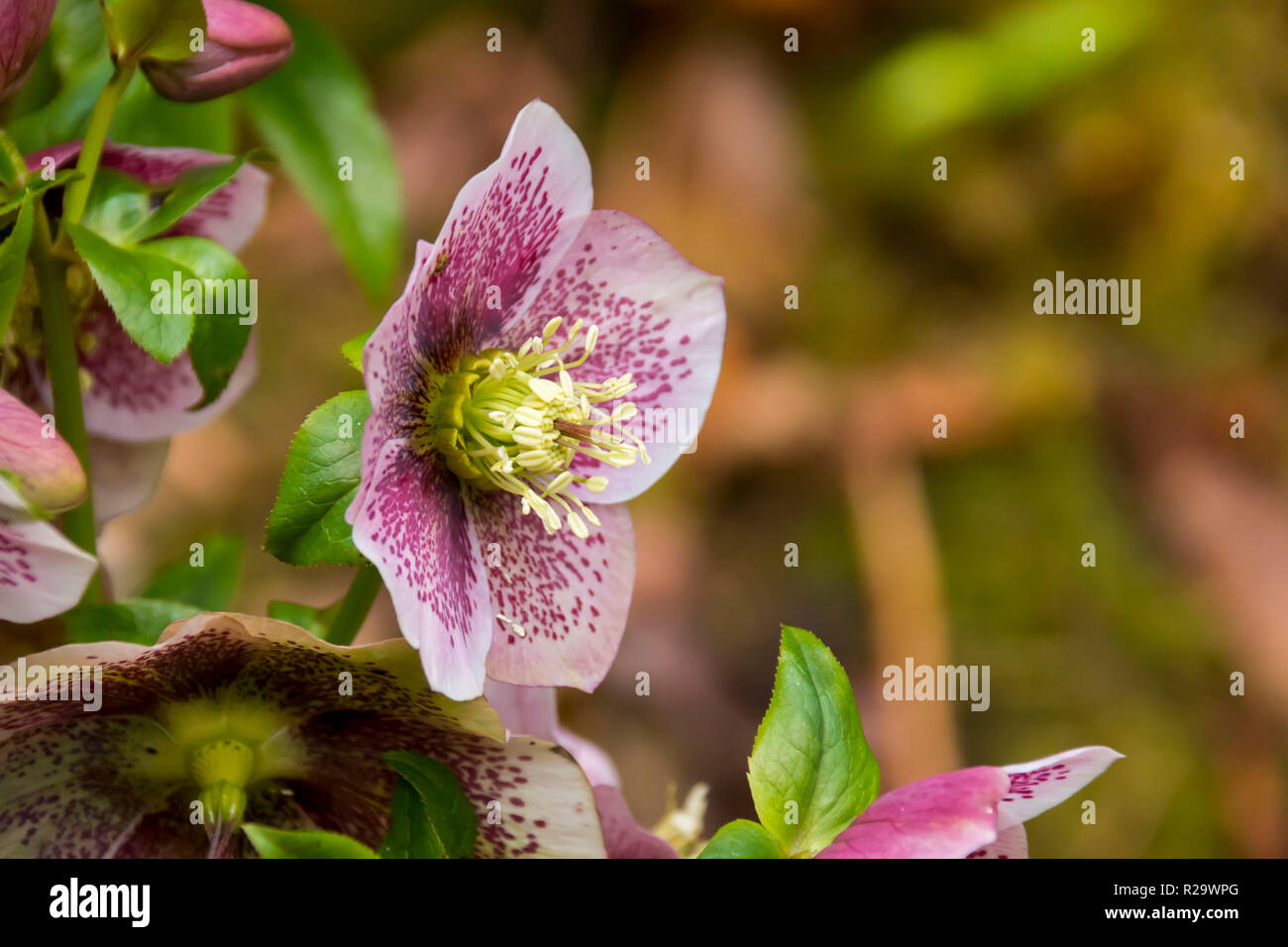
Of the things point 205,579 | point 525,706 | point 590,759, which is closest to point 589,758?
point 590,759

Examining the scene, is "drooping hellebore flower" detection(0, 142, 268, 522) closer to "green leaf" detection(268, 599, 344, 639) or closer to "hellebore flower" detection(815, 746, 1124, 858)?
"green leaf" detection(268, 599, 344, 639)

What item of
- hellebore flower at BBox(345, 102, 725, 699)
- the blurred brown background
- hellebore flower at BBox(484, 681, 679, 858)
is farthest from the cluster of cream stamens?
the blurred brown background

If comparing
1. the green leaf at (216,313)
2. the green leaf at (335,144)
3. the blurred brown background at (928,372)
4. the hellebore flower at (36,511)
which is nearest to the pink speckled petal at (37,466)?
the hellebore flower at (36,511)

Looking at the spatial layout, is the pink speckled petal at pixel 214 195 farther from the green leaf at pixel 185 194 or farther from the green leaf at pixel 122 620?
the green leaf at pixel 122 620

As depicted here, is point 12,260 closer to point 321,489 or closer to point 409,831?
point 321,489

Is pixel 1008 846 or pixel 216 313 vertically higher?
pixel 216 313

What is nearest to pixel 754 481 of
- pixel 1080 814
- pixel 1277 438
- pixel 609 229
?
pixel 1080 814

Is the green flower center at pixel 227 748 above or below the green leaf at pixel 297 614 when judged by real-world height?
below
